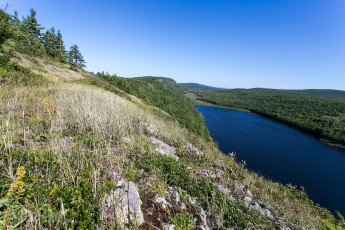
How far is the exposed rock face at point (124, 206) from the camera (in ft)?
11.3

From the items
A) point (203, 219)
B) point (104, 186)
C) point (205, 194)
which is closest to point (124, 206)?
point (104, 186)

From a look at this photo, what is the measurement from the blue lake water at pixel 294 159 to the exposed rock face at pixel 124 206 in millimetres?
36841

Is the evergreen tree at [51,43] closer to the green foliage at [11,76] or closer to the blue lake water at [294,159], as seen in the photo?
the green foliage at [11,76]

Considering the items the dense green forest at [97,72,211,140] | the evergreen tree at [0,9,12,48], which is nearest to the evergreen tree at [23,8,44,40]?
the dense green forest at [97,72,211,140]

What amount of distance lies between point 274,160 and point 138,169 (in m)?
51.9

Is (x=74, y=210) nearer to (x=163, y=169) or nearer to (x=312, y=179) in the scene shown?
(x=163, y=169)

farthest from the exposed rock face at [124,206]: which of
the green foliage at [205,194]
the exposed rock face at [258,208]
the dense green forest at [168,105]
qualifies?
the dense green forest at [168,105]

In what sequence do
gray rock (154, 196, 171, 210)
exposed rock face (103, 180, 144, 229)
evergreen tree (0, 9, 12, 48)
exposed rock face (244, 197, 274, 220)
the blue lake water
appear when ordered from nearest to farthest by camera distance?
exposed rock face (103, 180, 144, 229) < gray rock (154, 196, 171, 210) < exposed rock face (244, 197, 274, 220) < evergreen tree (0, 9, 12, 48) < the blue lake water

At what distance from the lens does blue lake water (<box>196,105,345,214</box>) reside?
1407 inches

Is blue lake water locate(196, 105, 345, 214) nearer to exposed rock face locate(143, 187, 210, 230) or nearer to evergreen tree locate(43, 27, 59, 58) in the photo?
exposed rock face locate(143, 187, 210, 230)

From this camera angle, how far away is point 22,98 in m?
8.80

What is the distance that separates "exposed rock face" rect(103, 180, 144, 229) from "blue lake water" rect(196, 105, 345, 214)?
3684 centimetres

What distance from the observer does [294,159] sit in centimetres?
5016

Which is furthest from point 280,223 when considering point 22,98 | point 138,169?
point 22,98
